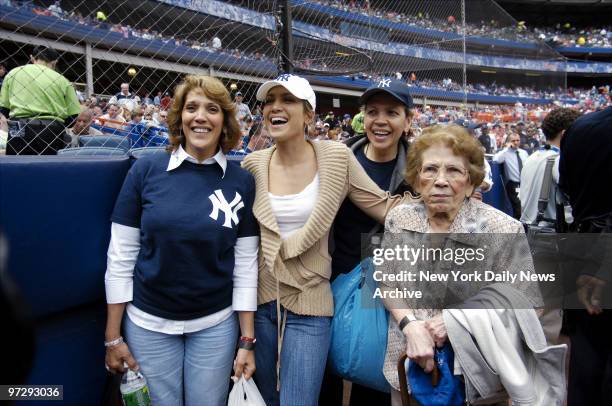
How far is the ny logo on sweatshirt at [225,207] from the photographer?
155 cm

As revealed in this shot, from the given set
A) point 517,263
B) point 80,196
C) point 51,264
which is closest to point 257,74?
point 80,196

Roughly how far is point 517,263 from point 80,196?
1.58 m

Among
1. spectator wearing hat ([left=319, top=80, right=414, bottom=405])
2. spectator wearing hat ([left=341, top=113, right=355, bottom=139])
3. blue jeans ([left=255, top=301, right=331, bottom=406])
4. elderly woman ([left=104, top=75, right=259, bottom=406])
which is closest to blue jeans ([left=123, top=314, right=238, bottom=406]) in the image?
elderly woman ([left=104, top=75, right=259, bottom=406])

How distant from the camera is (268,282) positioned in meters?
1.68

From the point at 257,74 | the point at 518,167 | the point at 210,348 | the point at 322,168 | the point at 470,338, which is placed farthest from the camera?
the point at 518,167

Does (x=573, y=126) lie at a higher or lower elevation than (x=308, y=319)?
higher

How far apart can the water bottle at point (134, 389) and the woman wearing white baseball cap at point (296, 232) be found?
1.40 feet

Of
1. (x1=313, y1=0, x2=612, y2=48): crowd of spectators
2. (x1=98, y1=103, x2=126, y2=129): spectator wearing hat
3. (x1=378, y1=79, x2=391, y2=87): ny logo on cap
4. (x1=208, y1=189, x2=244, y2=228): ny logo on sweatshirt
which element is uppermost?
(x1=313, y1=0, x2=612, y2=48): crowd of spectators

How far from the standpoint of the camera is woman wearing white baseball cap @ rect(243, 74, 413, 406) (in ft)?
5.30

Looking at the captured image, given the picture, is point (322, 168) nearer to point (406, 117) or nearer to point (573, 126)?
point (406, 117)

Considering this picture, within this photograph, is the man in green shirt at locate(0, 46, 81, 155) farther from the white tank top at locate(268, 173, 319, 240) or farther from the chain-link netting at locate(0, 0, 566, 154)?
the white tank top at locate(268, 173, 319, 240)

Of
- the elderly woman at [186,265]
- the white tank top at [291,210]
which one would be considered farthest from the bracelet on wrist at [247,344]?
the white tank top at [291,210]

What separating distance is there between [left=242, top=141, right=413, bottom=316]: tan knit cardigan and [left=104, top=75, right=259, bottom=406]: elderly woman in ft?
0.24

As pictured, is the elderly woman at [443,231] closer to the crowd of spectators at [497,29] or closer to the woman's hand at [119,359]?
the woman's hand at [119,359]
